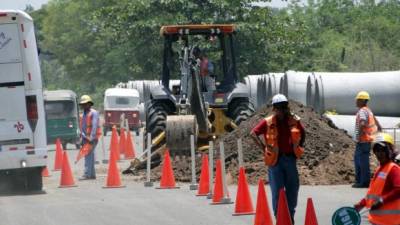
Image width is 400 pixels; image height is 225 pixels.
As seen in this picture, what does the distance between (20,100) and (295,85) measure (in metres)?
17.1

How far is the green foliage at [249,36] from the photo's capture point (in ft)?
166

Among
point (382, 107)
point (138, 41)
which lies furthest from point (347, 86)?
point (138, 41)

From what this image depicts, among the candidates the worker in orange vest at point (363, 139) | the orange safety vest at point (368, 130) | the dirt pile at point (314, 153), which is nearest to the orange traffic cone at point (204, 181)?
the dirt pile at point (314, 153)

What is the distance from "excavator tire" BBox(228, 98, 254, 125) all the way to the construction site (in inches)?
1.1

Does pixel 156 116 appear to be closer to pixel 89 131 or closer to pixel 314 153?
pixel 89 131

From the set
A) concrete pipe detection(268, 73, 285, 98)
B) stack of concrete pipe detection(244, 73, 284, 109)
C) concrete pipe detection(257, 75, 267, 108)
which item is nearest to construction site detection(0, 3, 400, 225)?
concrete pipe detection(268, 73, 285, 98)

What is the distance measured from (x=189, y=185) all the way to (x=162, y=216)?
455 centimetres

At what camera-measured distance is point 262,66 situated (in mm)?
51031

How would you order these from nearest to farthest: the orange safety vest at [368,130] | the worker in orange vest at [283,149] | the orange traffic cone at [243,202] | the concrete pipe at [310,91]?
the worker in orange vest at [283,149], the orange traffic cone at [243,202], the orange safety vest at [368,130], the concrete pipe at [310,91]

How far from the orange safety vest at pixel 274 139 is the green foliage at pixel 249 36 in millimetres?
31610

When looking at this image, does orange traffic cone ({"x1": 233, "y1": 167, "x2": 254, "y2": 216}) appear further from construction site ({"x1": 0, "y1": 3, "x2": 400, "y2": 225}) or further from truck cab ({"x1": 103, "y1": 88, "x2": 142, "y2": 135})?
truck cab ({"x1": 103, "y1": 88, "x2": 142, "y2": 135})

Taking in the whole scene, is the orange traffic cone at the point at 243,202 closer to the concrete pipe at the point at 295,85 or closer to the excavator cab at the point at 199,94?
the excavator cab at the point at 199,94

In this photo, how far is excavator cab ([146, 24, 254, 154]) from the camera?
22.7m

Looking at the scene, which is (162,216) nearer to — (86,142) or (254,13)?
(86,142)
